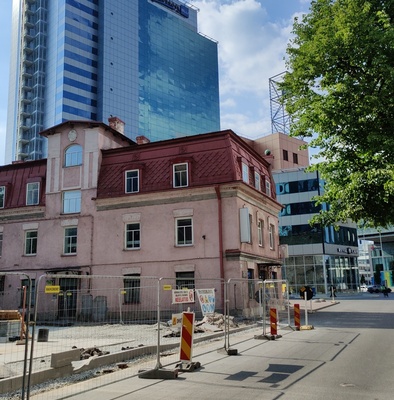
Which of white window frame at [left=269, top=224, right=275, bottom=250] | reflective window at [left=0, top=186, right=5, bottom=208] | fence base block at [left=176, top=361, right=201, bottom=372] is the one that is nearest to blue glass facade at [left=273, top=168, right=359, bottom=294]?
white window frame at [left=269, top=224, right=275, bottom=250]

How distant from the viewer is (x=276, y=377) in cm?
916

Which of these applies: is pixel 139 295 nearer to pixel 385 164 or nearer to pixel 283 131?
pixel 385 164

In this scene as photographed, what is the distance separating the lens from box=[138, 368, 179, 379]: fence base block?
30.6 feet

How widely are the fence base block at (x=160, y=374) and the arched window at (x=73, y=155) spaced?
22610 millimetres

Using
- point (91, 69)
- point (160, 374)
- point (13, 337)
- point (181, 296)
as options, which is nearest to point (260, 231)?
point (181, 296)

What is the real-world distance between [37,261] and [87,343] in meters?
19.1

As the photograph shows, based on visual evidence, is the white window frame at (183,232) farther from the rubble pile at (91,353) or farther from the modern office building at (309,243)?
the modern office building at (309,243)

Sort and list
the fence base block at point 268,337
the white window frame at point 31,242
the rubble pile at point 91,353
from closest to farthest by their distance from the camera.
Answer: the rubble pile at point 91,353
the fence base block at point 268,337
the white window frame at point 31,242

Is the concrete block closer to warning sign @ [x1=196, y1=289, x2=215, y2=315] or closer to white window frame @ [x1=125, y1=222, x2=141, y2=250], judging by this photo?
warning sign @ [x1=196, y1=289, x2=215, y2=315]

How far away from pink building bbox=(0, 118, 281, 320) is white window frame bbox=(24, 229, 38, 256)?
7 centimetres

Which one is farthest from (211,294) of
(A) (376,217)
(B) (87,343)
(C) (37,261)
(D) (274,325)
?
(C) (37,261)

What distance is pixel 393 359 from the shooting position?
10.8 metres

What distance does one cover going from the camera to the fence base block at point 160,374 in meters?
9.34

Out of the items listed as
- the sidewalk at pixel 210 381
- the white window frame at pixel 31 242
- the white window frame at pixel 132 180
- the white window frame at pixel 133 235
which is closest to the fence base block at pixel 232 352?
the sidewalk at pixel 210 381
